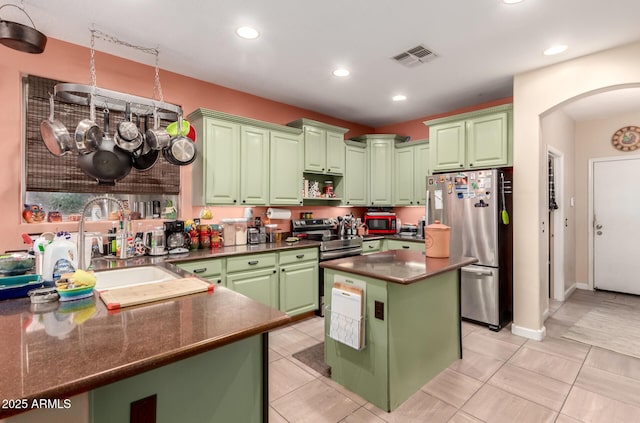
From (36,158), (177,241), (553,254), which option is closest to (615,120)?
(553,254)

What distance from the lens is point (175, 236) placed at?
3098 millimetres

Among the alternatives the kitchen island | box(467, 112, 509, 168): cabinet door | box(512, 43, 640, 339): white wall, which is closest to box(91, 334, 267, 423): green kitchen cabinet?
the kitchen island

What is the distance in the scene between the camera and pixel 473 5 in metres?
2.22

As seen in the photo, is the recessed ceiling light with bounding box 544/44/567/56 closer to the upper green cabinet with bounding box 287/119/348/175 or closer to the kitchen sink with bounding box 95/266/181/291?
the upper green cabinet with bounding box 287/119/348/175

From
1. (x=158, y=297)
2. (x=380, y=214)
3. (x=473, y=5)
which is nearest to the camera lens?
(x=158, y=297)

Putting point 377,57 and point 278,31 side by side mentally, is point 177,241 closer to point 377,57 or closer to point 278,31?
point 278,31

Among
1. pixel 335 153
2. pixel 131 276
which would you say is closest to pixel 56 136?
pixel 131 276

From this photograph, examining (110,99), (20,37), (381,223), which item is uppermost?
(20,37)

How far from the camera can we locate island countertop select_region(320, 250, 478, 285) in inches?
79.5

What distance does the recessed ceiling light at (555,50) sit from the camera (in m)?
2.74

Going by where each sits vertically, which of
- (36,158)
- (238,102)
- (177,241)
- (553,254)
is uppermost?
(238,102)

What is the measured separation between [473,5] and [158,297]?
2703 mm

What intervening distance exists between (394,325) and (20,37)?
119 inches

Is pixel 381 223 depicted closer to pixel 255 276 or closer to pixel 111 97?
pixel 255 276
